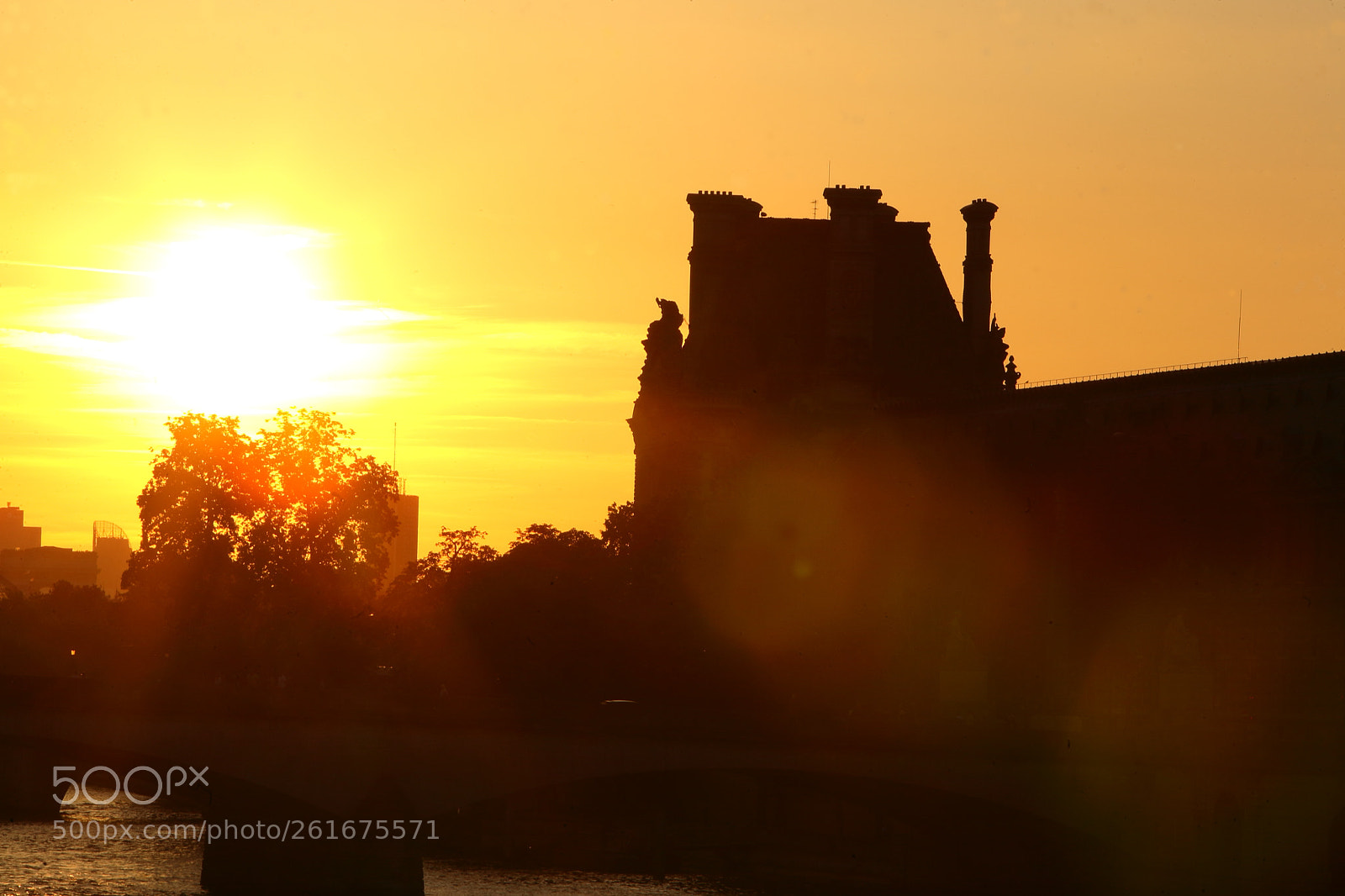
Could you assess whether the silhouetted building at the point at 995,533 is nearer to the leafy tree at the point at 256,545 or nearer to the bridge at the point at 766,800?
the bridge at the point at 766,800

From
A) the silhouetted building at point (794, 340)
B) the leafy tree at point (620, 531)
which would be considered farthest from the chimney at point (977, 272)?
the leafy tree at point (620, 531)

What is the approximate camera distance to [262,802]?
52500mm

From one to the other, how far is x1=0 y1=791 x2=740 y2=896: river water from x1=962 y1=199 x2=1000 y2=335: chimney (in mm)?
28782

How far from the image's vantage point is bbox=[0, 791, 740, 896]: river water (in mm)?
52031

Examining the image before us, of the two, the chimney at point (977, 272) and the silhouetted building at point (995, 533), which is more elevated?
the chimney at point (977, 272)

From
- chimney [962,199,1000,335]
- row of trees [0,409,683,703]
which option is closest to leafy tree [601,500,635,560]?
row of trees [0,409,683,703]

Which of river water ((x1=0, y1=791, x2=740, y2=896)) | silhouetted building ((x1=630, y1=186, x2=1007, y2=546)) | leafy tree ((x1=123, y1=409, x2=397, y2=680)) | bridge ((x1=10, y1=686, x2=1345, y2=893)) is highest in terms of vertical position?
silhouetted building ((x1=630, y1=186, x2=1007, y2=546))

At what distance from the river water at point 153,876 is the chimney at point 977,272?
28782 millimetres

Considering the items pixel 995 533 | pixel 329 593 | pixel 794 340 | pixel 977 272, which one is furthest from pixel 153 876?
pixel 977 272

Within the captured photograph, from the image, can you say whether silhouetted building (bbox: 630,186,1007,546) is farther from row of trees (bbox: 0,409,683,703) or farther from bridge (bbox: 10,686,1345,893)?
bridge (bbox: 10,686,1345,893)

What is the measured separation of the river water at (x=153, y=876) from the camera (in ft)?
171

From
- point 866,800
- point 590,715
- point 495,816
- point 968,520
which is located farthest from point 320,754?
point 968,520

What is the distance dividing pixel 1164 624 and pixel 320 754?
2502 cm

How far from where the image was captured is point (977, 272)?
247ft
